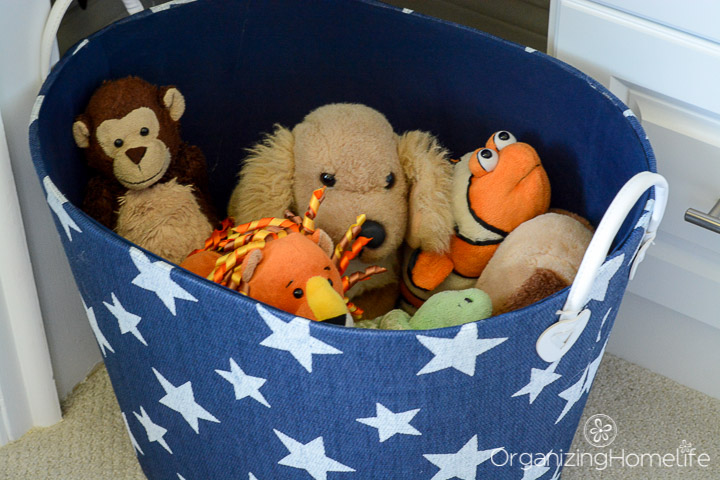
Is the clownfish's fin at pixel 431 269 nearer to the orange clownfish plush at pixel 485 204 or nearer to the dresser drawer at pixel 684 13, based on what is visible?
the orange clownfish plush at pixel 485 204

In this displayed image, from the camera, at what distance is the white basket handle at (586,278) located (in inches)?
25.4

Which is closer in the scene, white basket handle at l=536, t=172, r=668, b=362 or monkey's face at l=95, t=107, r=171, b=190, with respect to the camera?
white basket handle at l=536, t=172, r=668, b=362

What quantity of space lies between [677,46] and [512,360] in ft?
1.38

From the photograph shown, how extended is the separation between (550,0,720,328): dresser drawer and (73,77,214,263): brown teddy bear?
1.62 feet

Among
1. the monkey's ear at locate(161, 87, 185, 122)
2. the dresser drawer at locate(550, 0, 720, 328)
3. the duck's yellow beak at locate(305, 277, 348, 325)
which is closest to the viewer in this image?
the duck's yellow beak at locate(305, 277, 348, 325)

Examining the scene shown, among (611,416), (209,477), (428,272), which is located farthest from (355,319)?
(611,416)

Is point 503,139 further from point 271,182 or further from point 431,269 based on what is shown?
point 271,182

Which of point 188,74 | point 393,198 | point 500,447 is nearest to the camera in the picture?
point 500,447

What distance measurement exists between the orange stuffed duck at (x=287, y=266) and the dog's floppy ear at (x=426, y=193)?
99 mm

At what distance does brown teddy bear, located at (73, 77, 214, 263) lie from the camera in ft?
3.04

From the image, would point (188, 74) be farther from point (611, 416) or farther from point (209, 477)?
point (611, 416)

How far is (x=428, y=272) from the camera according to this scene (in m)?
1.00

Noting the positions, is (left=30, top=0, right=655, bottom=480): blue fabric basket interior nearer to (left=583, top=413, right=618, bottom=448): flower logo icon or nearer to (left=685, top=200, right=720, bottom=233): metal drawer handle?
(left=685, top=200, right=720, bottom=233): metal drawer handle

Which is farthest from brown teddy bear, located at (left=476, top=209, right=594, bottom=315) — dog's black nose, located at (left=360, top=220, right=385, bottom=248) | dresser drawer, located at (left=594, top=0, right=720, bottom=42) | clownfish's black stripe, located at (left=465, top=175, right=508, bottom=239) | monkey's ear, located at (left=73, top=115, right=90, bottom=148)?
monkey's ear, located at (left=73, top=115, right=90, bottom=148)
